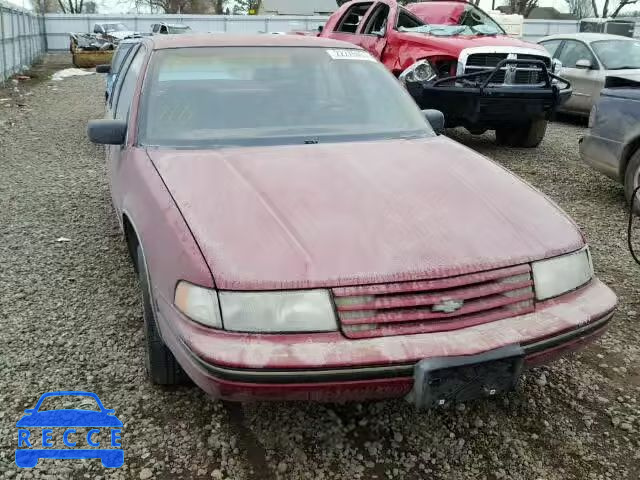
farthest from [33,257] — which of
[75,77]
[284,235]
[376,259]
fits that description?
[75,77]

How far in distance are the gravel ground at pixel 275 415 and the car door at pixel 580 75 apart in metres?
6.22

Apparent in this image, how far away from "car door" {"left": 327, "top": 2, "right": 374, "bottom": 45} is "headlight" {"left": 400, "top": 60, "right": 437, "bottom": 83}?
192 centimetres

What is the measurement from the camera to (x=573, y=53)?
10.3m

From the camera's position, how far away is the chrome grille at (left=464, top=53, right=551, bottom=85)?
7434mm

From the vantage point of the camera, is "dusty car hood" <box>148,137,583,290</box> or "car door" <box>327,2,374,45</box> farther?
"car door" <box>327,2,374,45</box>

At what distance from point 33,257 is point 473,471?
10.9ft

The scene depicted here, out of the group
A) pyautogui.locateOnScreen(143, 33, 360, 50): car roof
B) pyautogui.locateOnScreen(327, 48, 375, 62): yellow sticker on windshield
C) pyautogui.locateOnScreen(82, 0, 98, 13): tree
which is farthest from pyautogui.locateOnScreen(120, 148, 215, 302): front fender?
pyautogui.locateOnScreen(82, 0, 98, 13): tree

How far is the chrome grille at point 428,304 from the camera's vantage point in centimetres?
205

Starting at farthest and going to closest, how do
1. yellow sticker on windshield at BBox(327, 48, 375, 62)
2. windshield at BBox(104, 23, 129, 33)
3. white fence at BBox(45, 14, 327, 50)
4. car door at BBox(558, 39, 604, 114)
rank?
white fence at BBox(45, 14, 327, 50), windshield at BBox(104, 23, 129, 33), car door at BBox(558, 39, 604, 114), yellow sticker on windshield at BBox(327, 48, 375, 62)

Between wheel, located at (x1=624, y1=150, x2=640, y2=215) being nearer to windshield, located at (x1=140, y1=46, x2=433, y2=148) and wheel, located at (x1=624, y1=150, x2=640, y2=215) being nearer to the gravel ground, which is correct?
the gravel ground

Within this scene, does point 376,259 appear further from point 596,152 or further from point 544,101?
point 544,101

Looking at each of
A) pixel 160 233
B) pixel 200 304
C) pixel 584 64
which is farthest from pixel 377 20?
pixel 200 304

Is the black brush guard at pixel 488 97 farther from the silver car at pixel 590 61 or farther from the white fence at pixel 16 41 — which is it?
the white fence at pixel 16 41

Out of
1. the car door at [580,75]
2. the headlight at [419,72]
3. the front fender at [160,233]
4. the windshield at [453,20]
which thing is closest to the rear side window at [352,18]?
the windshield at [453,20]
